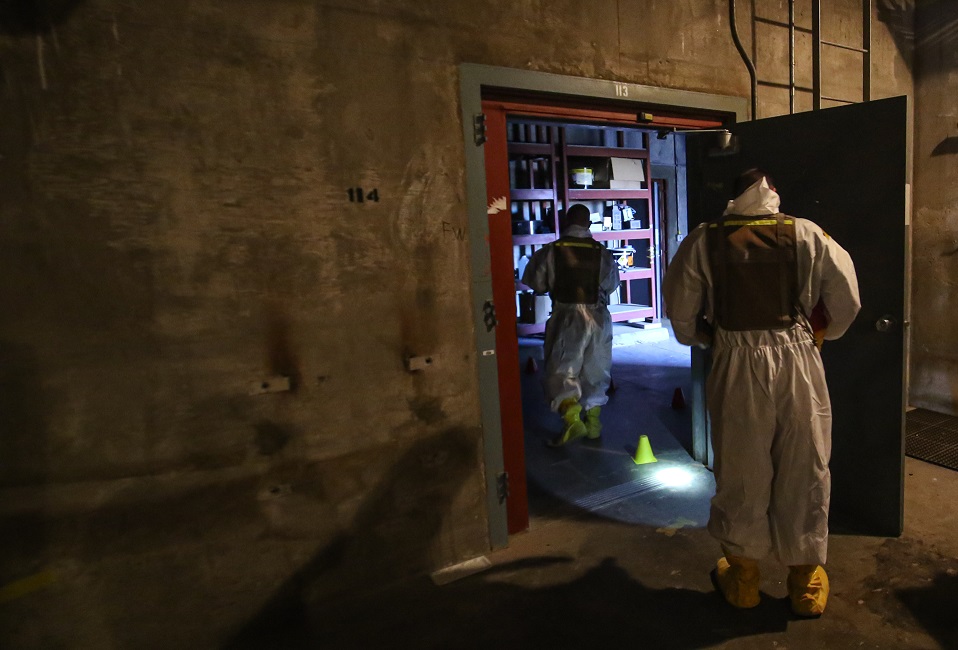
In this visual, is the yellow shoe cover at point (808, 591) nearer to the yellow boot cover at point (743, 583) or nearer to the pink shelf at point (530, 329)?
the yellow boot cover at point (743, 583)

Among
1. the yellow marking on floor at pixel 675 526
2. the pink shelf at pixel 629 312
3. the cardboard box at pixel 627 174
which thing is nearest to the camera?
the yellow marking on floor at pixel 675 526

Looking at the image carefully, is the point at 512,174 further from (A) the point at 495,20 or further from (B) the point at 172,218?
(B) the point at 172,218

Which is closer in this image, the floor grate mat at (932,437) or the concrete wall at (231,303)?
the concrete wall at (231,303)

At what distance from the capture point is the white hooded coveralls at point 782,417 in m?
1.98

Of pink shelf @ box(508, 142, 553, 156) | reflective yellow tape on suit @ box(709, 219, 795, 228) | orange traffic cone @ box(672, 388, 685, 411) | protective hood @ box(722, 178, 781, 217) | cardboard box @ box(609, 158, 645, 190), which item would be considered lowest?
orange traffic cone @ box(672, 388, 685, 411)

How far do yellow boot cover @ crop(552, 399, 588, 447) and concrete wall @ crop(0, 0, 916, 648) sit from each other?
156 cm

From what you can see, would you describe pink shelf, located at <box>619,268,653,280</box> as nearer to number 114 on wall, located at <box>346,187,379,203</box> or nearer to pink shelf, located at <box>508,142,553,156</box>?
pink shelf, located at <box>508,142,553,156</box>

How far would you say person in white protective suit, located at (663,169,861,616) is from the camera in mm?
1976

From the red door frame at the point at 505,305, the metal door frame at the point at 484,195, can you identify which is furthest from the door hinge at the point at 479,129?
the red door frame at the point at 505,305

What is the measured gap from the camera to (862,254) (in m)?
2.47

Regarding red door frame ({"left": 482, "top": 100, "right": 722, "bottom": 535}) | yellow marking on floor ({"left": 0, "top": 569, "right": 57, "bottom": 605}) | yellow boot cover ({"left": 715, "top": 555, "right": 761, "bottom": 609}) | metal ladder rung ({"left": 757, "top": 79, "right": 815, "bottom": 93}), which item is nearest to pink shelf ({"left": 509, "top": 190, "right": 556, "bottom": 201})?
metal ladder rung ({"left": 757, "top": 79, "right": 815, "bottom": 93})

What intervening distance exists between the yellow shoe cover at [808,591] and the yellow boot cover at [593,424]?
2082 mm

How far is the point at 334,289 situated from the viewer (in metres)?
2.13

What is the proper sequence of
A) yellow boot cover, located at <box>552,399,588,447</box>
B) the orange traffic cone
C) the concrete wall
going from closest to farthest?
the concrete wall
yellow boot cover, located at <box>552,399,588,447</box>
the orange traffic cone
